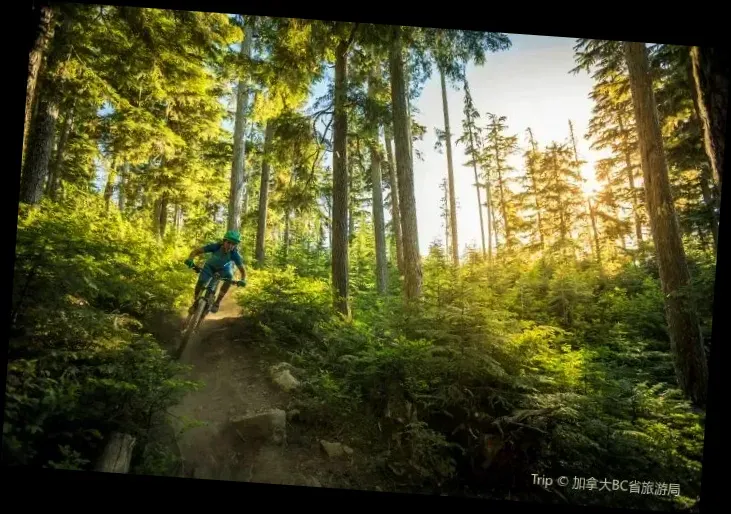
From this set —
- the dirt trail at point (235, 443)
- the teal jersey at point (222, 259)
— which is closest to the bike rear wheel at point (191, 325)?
the dirt trail at point (235, 443)

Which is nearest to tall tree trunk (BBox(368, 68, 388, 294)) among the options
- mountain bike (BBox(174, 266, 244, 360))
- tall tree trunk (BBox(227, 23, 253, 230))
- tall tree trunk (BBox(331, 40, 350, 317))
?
tall tree trunk (BBox(331, 40, 350, 317))

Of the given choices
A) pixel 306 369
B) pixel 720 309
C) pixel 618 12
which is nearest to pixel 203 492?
pixel 306 369

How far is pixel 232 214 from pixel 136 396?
25.5 ft

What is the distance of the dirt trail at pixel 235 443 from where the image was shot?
378 cm

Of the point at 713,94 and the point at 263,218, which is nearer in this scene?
the point at 713,94

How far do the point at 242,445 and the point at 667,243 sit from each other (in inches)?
271

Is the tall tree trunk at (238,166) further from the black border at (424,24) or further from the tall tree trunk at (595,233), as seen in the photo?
the tall tree trunk at (595,233)

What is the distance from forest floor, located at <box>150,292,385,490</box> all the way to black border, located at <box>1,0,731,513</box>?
0.85ft

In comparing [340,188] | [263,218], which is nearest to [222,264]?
[340,188]

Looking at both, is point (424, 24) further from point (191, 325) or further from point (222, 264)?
point (191, 325)

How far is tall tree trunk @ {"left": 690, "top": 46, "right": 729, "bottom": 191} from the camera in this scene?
356 cm

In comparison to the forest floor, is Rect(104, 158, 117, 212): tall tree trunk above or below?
above

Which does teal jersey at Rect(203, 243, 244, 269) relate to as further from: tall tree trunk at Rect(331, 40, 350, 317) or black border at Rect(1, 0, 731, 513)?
tall tree trunk at Rect(331, 40, 350, 317)

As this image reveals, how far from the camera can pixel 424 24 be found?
12.8 feet
